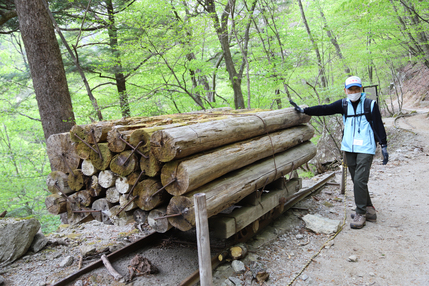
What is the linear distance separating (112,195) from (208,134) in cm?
149

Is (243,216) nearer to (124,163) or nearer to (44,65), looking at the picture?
(124,163)

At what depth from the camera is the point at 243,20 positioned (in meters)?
9.42

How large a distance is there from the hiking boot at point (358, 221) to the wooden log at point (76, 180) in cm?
430

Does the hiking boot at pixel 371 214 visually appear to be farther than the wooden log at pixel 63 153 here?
Yes

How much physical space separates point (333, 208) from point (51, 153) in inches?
207

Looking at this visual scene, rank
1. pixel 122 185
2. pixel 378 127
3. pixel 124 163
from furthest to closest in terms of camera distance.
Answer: pixel 378 127 → pixel 122 185 → pixel 124 163

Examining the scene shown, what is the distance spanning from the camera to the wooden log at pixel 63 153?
367 centimetres

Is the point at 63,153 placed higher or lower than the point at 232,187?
higher

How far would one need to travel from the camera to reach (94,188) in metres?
3.53

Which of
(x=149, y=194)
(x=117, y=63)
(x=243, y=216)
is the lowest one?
(x=243, y=216)

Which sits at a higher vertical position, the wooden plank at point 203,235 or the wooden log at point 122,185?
the wooden log at point 122,185

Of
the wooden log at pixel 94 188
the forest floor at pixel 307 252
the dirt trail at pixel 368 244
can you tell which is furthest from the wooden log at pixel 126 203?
the dirt trail at pixel 368 244

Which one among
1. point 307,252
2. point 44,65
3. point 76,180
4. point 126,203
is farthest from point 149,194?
point 44,65

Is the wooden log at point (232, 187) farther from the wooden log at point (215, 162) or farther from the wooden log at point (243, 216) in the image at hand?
the wooden log at point (243, 216)
